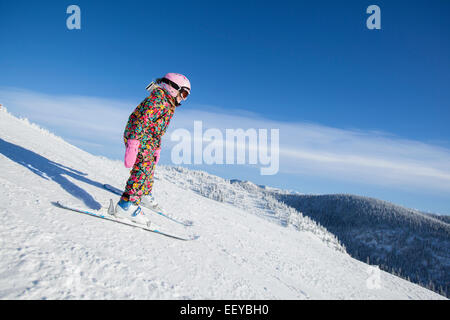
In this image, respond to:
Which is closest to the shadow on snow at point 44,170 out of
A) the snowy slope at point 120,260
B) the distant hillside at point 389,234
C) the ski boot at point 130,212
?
the snowy slope at point 120,260

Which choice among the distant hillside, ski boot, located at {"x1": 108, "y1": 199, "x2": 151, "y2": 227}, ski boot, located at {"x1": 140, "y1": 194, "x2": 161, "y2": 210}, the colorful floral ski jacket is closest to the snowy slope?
ski boot, located at {"x1": 108, "y1": 199, "x2": 151, "y2": 227}

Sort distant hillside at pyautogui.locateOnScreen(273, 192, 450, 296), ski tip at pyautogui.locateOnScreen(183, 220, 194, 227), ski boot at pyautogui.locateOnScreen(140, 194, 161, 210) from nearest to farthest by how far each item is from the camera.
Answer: ski tip at pyautogui.locateOnScreen(183, 220, 194, 227), ski boot at pyautogui.locateOnScreen(140, 194, 161, 210), distant hillside at pyautogui.locateOnScreen(273, 192, 450, 296)

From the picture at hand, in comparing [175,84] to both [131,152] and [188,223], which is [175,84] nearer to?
[131,152]

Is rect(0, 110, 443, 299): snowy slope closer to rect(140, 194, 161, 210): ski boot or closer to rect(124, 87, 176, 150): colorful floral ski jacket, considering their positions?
rect(140, 194, 161, 210): ski boot

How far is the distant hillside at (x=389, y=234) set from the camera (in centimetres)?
9738

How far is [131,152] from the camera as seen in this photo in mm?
3781

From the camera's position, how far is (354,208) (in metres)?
162

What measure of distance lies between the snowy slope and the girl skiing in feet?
1.65

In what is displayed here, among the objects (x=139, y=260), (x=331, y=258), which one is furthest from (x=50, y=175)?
(x=331, y=258)

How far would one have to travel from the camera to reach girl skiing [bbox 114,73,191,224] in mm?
3882

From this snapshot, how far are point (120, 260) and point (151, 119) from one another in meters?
2.26

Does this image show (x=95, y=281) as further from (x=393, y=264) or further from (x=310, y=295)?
(x=393, y=264)

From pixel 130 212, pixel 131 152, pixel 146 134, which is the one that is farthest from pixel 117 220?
pixel 146 134

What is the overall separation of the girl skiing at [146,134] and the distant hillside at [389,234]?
9440cm
